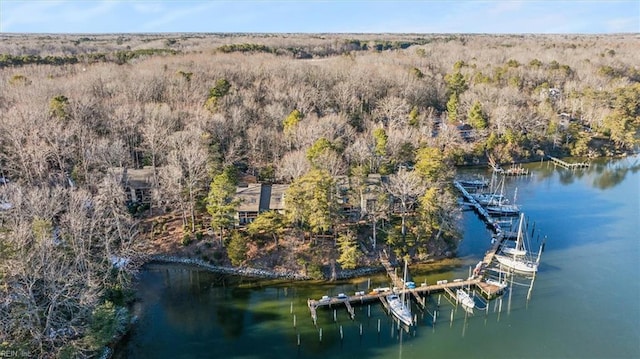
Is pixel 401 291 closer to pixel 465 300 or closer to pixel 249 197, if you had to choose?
pixel 465 300

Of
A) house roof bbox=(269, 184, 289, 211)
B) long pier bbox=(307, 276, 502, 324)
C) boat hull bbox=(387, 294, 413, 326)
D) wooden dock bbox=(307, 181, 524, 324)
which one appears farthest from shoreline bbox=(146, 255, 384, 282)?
house roof bbox=(269, 184, 289, 211)

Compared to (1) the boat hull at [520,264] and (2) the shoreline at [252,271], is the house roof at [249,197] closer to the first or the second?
(2) the shoreline at [252,271]

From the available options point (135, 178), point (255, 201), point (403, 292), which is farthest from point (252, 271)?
point (135, 178)

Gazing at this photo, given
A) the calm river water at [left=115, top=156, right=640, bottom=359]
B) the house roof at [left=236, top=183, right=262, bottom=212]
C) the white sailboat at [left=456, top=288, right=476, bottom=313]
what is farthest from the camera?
the house roof at [left=236, top=183, right=262, bottom=212]

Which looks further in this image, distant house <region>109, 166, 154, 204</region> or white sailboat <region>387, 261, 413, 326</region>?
distant house <region>109, 166, 154, 204</region>

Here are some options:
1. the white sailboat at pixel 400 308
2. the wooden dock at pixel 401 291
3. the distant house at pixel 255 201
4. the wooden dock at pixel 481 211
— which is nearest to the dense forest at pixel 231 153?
the distant house at pixel 255 201

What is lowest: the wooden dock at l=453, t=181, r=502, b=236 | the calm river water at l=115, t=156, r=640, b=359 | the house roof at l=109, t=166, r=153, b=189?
the calm river water at l=115, t=156, r=640, b=359

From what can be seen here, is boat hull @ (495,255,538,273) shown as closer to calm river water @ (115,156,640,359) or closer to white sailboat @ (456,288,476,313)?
calm river water @ (115,156,640,359)
